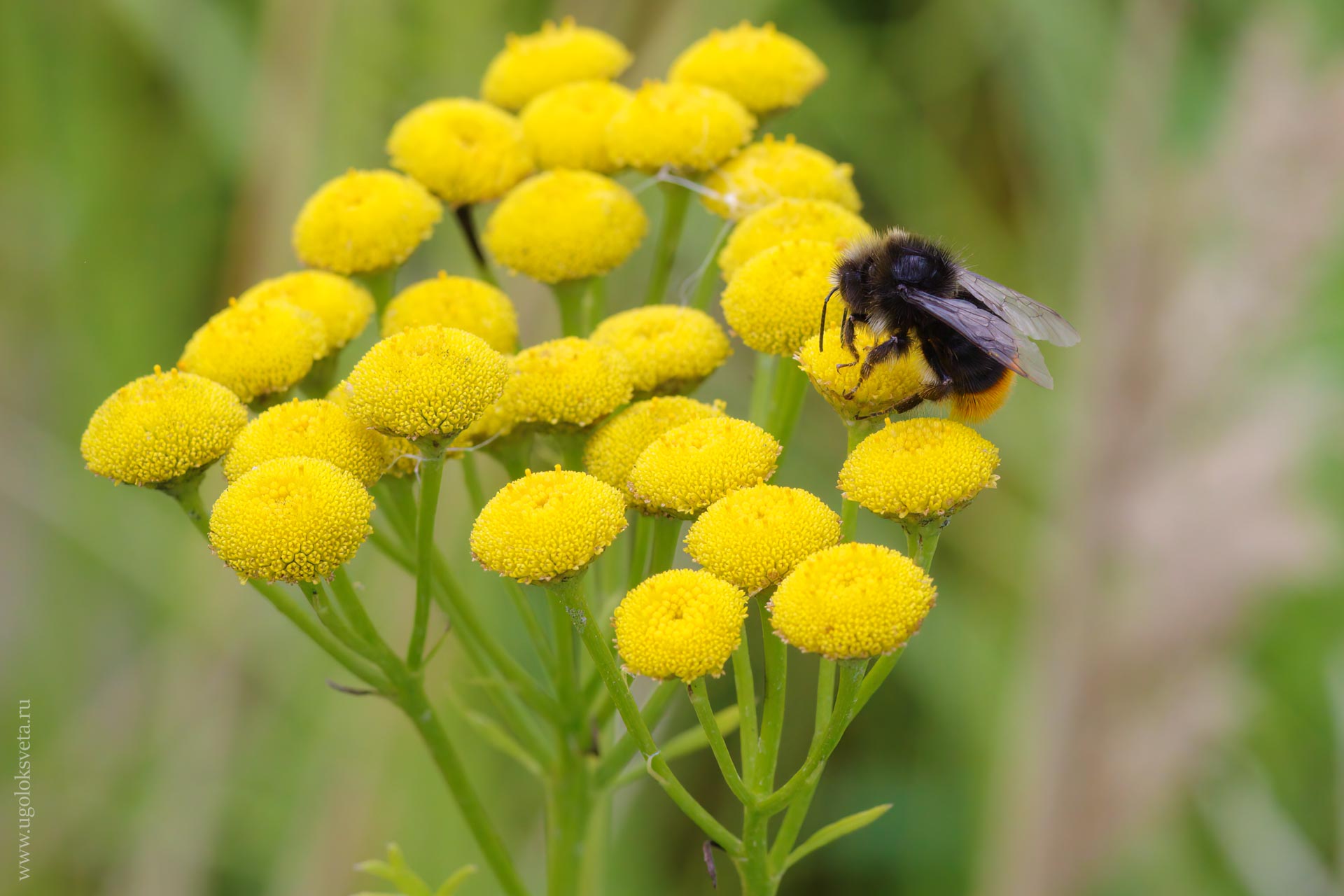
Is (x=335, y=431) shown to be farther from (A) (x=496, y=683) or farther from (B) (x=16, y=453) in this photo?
(B) (x=16, y=453)

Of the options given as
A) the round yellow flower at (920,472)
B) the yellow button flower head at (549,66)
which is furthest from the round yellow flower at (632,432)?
the yellow button flower head at (549,66)

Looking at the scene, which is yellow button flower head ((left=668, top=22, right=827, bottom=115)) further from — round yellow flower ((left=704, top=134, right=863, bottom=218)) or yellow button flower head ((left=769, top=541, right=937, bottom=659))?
yellow button flower head ((left=769, top=541, right=937, bottom=659))

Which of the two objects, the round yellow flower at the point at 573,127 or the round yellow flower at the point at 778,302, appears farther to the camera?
the round yellow flower at the point at 573,127

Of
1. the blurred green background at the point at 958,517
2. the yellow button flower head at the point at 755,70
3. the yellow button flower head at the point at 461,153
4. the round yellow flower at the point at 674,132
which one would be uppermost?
the yellow button flower head at the point at 755,70

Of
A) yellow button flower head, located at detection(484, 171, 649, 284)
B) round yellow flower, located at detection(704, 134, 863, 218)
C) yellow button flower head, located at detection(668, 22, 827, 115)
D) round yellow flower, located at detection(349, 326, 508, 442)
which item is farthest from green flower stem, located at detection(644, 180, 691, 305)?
round yellow flower, located at detection(349, 326, 508, 442)

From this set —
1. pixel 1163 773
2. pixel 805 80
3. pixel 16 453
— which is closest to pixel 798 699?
pixel 1163 773

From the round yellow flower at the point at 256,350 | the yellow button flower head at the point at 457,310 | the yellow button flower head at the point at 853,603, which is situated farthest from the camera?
the yellow button flower head at the point at 457,310

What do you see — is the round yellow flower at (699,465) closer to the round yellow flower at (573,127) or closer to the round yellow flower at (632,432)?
the round yellow flower at (632,432)
